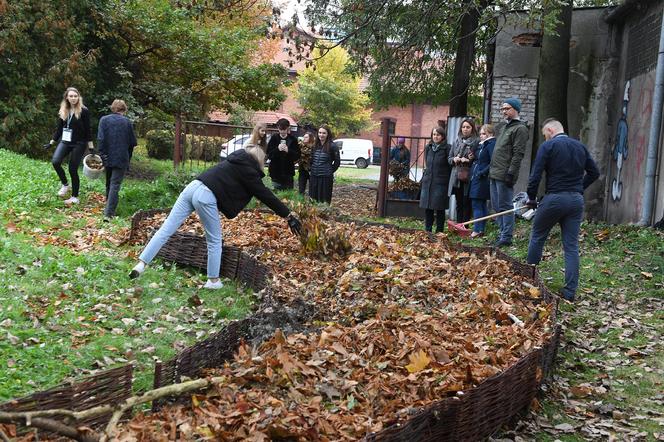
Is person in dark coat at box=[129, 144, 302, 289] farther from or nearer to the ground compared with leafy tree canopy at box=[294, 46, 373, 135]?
nearer to the ground

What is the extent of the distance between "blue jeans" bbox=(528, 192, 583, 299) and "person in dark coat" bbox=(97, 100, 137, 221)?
620cm

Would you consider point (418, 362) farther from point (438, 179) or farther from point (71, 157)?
point (71, 157)

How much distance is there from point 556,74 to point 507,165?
4473 millimetres

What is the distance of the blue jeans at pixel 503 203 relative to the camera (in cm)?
1090

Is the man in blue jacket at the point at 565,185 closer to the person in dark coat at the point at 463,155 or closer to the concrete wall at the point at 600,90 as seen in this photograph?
the person in dark coat at the point at 463,155

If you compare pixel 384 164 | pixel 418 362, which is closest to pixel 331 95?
pixel 384 164

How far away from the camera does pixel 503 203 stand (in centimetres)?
1090

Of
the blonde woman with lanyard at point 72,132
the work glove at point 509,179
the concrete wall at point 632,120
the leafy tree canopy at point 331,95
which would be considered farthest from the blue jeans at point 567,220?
the leafy tree canopy at point 331,95

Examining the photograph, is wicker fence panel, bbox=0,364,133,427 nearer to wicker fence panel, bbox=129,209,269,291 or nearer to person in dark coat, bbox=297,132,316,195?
wicker fence panel, bbox=129,209,269,291

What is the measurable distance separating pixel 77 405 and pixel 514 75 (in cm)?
1232

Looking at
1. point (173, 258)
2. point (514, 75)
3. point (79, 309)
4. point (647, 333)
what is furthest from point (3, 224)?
point (514, 75)

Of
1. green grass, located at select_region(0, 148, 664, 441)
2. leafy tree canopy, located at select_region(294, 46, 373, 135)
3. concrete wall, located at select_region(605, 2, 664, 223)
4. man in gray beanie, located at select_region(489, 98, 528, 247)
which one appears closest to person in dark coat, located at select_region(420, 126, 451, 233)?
green grass, located at select_region(0, 148, 664, 441)

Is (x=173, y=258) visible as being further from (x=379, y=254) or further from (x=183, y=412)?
(x=183, y=412)

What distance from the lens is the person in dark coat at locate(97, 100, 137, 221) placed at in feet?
37.0
